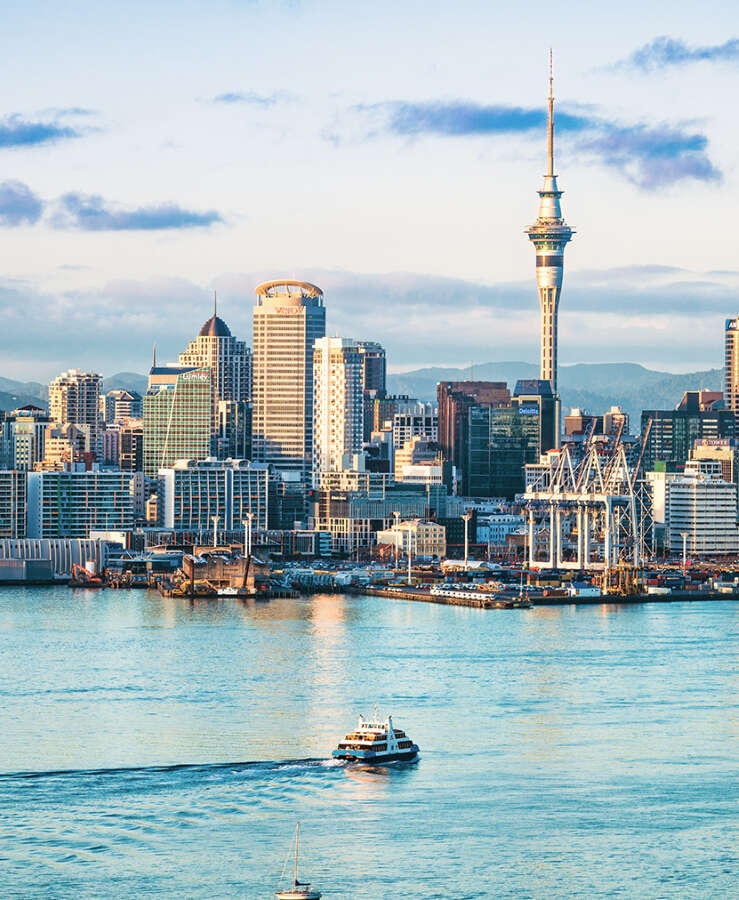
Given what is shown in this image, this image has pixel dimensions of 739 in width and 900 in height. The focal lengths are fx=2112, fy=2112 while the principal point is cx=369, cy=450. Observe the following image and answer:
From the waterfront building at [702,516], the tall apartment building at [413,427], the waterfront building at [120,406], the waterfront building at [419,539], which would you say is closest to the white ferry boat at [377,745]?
the waterfront building at [419,539]

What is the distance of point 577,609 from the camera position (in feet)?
203

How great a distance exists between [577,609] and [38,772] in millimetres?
36013

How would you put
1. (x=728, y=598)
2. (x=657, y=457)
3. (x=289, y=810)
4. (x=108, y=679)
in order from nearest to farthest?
(x=289, y=810)
(x=108, y=679)
(x=728, y=598)
(x=657, y=457)

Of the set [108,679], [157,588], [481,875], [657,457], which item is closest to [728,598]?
[157,588]

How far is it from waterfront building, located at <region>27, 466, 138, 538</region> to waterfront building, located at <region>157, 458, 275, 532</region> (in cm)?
443

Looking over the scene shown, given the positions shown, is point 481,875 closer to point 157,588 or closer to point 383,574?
point 157,588

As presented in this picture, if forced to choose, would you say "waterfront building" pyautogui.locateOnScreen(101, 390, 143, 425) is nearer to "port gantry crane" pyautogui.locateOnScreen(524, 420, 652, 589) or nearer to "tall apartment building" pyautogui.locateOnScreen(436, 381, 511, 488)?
"tall apartment building" pyautogui.locateOnScreen(436, 381, 511, 488)

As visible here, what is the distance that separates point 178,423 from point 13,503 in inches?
774

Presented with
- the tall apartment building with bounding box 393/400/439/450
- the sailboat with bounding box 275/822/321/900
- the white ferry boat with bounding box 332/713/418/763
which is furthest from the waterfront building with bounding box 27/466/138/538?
the sailboat with bounding box 275/822/321/900

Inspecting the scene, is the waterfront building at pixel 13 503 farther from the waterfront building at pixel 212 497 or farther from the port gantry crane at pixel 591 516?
the port gantry crane at pixel 591 516

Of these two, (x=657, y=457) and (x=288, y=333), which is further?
(x=657, y=457)

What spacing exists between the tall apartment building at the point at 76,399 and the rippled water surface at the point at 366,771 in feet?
283

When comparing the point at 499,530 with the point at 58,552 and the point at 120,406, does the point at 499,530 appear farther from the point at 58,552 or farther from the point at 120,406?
the point at 120,406

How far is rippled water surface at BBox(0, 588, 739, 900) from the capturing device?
22812mm
